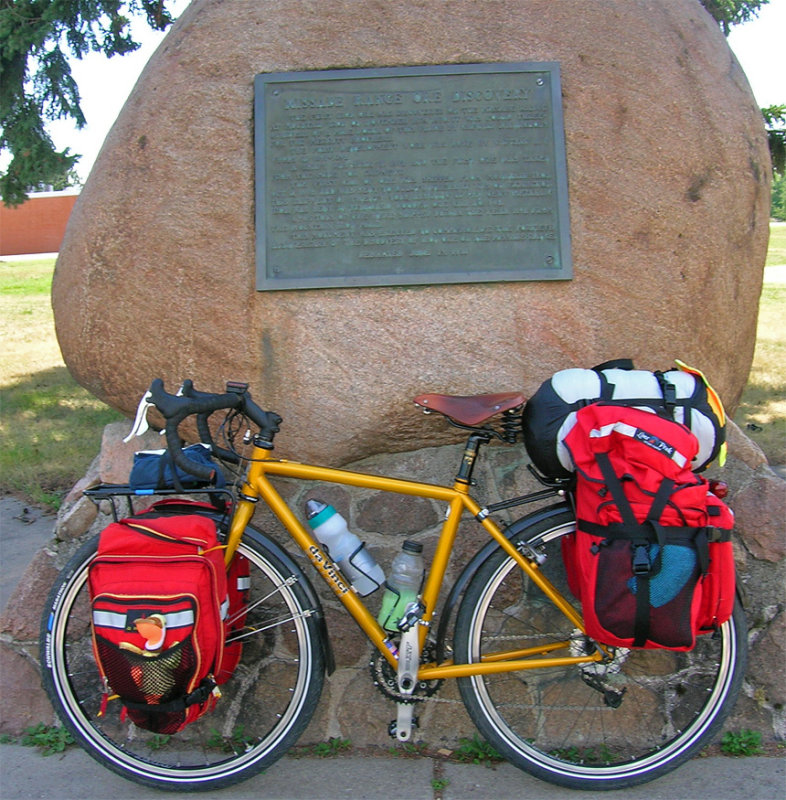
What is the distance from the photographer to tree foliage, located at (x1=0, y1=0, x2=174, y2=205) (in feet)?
19.7

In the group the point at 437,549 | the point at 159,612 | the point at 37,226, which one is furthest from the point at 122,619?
the point at 37,226

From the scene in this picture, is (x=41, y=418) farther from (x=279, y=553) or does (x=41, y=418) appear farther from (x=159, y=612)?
(x=159, y=612)

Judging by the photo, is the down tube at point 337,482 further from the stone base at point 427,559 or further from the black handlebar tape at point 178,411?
the stone base at point 427,559

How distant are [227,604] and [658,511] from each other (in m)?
1.36

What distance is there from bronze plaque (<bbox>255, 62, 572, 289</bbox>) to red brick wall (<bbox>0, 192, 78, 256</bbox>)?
24.4m

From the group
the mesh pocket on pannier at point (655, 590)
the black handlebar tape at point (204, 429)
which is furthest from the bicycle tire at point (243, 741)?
the mesh pocket on pannier at point (655, 590)

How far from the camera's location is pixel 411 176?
316 centimetres

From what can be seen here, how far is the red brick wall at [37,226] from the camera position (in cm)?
2530

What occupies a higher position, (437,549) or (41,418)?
(437,549)

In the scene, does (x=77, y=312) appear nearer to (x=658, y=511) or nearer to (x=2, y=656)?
(x=2, y=656)

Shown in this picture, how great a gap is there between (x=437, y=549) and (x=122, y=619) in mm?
990

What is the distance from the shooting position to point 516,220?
3.13m

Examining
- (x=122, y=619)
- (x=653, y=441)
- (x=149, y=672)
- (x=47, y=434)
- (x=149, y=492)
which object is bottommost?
(x=47, y=434)

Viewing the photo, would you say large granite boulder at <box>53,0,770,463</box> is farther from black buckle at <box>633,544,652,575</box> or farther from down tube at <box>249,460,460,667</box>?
black buckle at <box>633,544,652,575</box>
